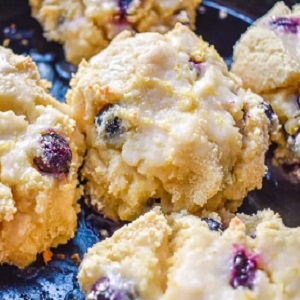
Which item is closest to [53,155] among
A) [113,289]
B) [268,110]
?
[113,289]

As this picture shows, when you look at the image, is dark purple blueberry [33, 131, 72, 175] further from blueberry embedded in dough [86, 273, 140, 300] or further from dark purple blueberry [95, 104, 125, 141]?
blueberry embedded in dough [86, 273, 140, 300]

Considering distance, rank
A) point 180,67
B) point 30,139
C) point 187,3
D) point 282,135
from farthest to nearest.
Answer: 1. point 187,3
2. point 282,135
3. point 180,67
4. point 30,139


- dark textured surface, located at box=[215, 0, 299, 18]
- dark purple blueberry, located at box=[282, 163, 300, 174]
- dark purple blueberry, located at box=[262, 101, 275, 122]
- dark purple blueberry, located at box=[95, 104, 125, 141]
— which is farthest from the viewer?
dark textured surface, located at box=[215, 0, 299, 18]

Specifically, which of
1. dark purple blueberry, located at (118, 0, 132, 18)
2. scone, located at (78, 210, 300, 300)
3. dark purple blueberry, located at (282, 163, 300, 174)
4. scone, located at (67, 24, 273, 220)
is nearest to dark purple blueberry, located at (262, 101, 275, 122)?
scone, located at (67, 24, 273, 220)

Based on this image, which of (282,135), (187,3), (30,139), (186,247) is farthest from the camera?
(187,3)

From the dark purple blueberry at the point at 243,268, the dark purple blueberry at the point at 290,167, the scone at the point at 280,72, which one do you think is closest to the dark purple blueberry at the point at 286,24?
the scone at the point at 280,72

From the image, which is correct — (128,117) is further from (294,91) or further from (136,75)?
(294,91)

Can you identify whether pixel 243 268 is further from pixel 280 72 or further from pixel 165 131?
pixel 280 72

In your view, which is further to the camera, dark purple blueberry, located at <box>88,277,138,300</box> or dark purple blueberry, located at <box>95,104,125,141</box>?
dark purple blueberry, located at <box>95,104,125,141</box>

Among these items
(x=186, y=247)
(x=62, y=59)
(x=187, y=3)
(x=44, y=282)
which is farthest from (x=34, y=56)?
(x=186, y=247)

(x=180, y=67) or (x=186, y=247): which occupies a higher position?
(x=180, y=67)
